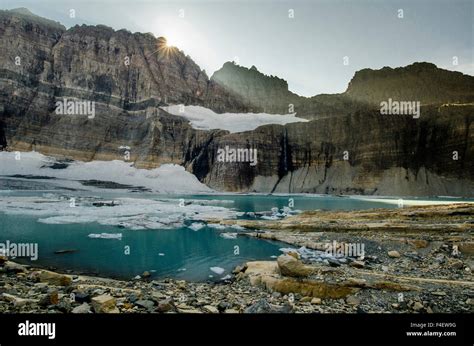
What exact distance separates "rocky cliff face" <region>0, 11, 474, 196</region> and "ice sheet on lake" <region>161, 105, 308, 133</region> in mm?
3545

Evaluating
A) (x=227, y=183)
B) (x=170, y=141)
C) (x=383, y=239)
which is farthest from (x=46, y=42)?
(x=383, y=239)

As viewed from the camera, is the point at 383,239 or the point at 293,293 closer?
the point at 293,293

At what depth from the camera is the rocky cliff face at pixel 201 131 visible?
7338cm

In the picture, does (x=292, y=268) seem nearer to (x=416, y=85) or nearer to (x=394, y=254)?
(x=394, y=254)

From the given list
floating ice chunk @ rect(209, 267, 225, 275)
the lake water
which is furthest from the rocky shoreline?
the lake water

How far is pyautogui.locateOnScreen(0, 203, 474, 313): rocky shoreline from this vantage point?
3562 millimetres

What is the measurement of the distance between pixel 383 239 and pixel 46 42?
4309 inches

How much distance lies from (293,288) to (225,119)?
104m

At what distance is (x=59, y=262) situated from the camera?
8.16m

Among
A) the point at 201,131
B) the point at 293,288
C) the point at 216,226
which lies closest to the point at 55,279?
the point at 293,288

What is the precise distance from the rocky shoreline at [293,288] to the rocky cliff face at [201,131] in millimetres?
69664

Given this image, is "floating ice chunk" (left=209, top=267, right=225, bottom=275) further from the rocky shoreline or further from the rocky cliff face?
the rocky cliff face

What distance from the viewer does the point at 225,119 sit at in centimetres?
10725
